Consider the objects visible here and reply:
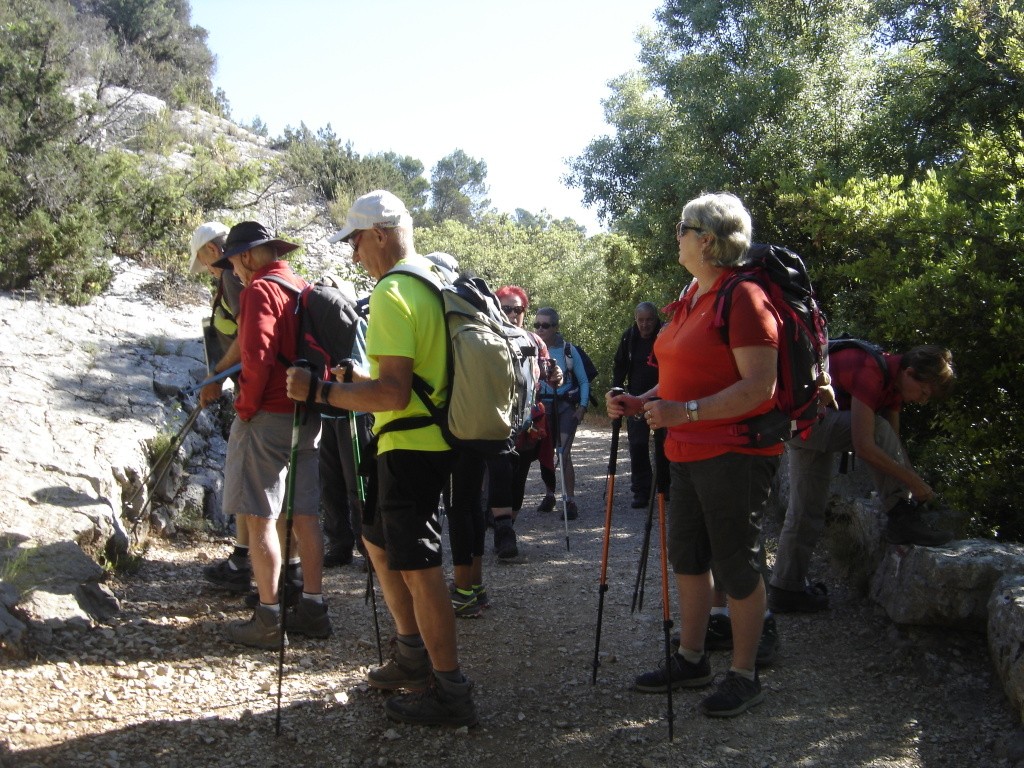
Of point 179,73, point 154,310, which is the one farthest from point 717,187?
point 179,73

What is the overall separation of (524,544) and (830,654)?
297 cm

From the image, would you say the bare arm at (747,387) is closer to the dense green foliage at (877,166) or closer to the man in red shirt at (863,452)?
the man in red shirt at (863,452)

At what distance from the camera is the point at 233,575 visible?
5.08 m

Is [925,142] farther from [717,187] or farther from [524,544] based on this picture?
[524,544]

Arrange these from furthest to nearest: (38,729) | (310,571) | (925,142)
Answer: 1. (925,142)
2. (310,571)
3. (38,729)

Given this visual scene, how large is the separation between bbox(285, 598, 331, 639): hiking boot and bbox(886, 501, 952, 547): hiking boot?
9.50 ft

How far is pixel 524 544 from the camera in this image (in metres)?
6.87

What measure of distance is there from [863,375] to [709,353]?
4.53ft

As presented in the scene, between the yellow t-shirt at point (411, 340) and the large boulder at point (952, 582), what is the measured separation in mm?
2386

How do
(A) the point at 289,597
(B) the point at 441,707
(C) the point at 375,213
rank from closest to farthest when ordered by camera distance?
(C) the point at 375,213, (B) the point at 441,707, (A) the point at 289,597

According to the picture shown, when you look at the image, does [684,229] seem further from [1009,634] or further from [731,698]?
[1009,634]

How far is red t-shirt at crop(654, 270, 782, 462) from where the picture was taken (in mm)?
3199

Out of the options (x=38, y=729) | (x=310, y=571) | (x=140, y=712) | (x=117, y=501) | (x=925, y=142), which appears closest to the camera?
(x=38, y=729)

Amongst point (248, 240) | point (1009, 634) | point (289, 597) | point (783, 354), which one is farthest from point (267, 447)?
point (1009, 634)
